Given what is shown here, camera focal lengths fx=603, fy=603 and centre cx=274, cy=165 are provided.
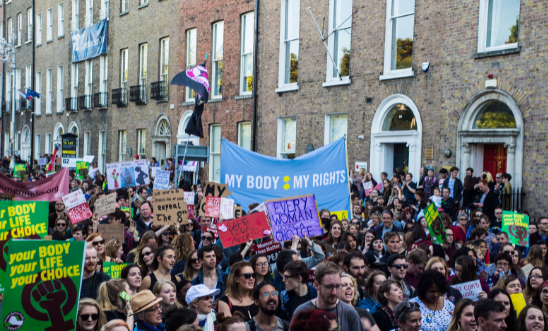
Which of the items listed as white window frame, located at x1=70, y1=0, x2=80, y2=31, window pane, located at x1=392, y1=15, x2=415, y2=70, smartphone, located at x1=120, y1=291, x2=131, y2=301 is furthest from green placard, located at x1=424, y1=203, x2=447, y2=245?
white window frame, located at x1=70, y1=0, x2=80, y2=31

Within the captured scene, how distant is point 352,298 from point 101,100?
28.5 metres

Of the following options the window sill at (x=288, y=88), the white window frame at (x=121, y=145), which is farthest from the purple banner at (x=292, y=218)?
the white window frame at (x=121, y=145)

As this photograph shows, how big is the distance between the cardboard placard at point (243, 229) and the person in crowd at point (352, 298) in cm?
268

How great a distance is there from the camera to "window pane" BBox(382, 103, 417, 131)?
53.2ft

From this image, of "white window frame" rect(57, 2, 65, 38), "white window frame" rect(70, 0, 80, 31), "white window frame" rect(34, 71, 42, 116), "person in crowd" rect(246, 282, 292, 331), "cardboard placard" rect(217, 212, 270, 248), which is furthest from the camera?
"white window frame" rect(34, 71, 42, 116)

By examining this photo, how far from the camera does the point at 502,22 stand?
13.9m

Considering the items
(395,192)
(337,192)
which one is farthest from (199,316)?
(395,192)

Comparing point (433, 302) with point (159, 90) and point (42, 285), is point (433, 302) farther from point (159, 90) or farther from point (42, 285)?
point (159, 90)

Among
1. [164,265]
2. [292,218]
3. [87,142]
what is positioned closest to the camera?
[164,265]

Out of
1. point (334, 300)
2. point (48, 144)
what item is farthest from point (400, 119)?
point (48, 144)

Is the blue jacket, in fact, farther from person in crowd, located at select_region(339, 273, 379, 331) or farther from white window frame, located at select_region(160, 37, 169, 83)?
white window frame, located at select_region(160, 37, 169, 83)

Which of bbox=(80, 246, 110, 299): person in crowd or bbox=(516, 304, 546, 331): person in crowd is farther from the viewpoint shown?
bbox=(80, 246, 110, 299): person in crowd

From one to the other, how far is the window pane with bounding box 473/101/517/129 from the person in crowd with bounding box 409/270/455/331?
9.21 metres

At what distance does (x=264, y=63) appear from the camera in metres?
21.1
